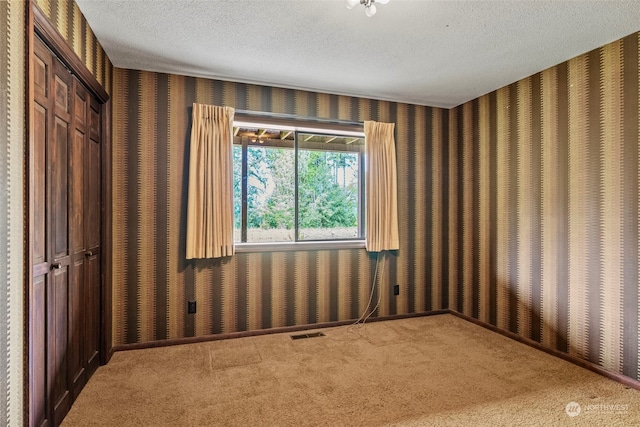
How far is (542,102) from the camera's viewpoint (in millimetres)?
3090

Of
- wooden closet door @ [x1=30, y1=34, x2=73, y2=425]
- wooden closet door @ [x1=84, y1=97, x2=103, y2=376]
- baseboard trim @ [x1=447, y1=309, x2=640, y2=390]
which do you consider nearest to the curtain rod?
wooden closet door @ [x1=84, y1=97, x2=103, y2=376]

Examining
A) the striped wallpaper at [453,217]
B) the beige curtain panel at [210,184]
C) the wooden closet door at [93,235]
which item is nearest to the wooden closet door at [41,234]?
the striped wallpaper at [453,217]

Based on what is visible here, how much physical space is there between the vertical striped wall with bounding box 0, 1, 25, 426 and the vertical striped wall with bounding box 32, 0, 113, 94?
0.35 meters

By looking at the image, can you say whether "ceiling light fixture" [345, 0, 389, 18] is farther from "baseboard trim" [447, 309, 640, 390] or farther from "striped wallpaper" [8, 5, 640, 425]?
"baseboard trim" [447, 309, 640, 390]

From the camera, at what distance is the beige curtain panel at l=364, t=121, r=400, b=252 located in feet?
12.5

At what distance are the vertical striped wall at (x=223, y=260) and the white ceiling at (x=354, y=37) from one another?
0.29 m

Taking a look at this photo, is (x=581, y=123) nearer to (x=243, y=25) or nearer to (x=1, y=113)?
(x=243, y=25)

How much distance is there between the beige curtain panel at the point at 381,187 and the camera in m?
3.82

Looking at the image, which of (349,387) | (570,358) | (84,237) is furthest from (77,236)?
(570,358)

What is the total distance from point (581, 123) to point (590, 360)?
1.90 metres

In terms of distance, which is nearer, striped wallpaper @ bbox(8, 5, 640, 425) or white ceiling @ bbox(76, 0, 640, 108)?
white ceiling @ bbox(76, 0, 640, 108)

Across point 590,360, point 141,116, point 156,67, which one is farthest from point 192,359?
point 590,360

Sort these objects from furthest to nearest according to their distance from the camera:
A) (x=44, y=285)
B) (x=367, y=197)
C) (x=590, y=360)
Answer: (x=367, y=197)
(x=590, y=360)
(x=44, y=285)

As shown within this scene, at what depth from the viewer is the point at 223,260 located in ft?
11.0
